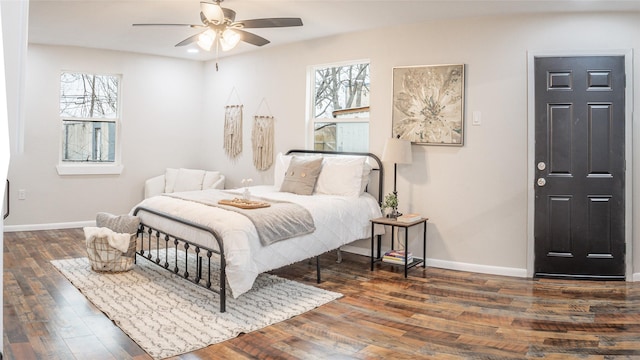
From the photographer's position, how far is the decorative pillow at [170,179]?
6.73 meters

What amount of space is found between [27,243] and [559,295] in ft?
17.8

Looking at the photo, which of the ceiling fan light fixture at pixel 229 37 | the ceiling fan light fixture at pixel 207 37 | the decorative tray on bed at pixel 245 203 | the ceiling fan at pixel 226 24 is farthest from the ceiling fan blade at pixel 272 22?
the decorative tray on bed at pixel 245 203

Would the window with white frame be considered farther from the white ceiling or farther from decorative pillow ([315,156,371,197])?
decorative pillow ([315,156,371,197])

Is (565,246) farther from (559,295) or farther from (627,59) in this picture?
(627,59)

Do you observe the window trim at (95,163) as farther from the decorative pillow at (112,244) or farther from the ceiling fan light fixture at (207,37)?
the ceiling fan light fixture at (207,37)

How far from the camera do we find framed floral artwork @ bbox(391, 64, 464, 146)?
4520mm

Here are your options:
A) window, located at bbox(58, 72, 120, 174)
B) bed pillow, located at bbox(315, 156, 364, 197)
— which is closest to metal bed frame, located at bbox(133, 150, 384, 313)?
bed pillow, located at bbox(315, 156, 364, 197)

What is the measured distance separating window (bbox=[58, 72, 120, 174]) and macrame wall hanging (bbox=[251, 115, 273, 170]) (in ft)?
6.78

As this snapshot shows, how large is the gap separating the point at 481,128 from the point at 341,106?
166 cm

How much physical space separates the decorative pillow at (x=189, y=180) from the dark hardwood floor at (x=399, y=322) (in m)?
2.43

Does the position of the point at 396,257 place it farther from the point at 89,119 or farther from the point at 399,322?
the point at 89,119

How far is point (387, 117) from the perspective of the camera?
493 cm

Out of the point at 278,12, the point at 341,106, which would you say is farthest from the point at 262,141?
the point at 278,12

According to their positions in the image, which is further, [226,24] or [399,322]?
[226,24]
